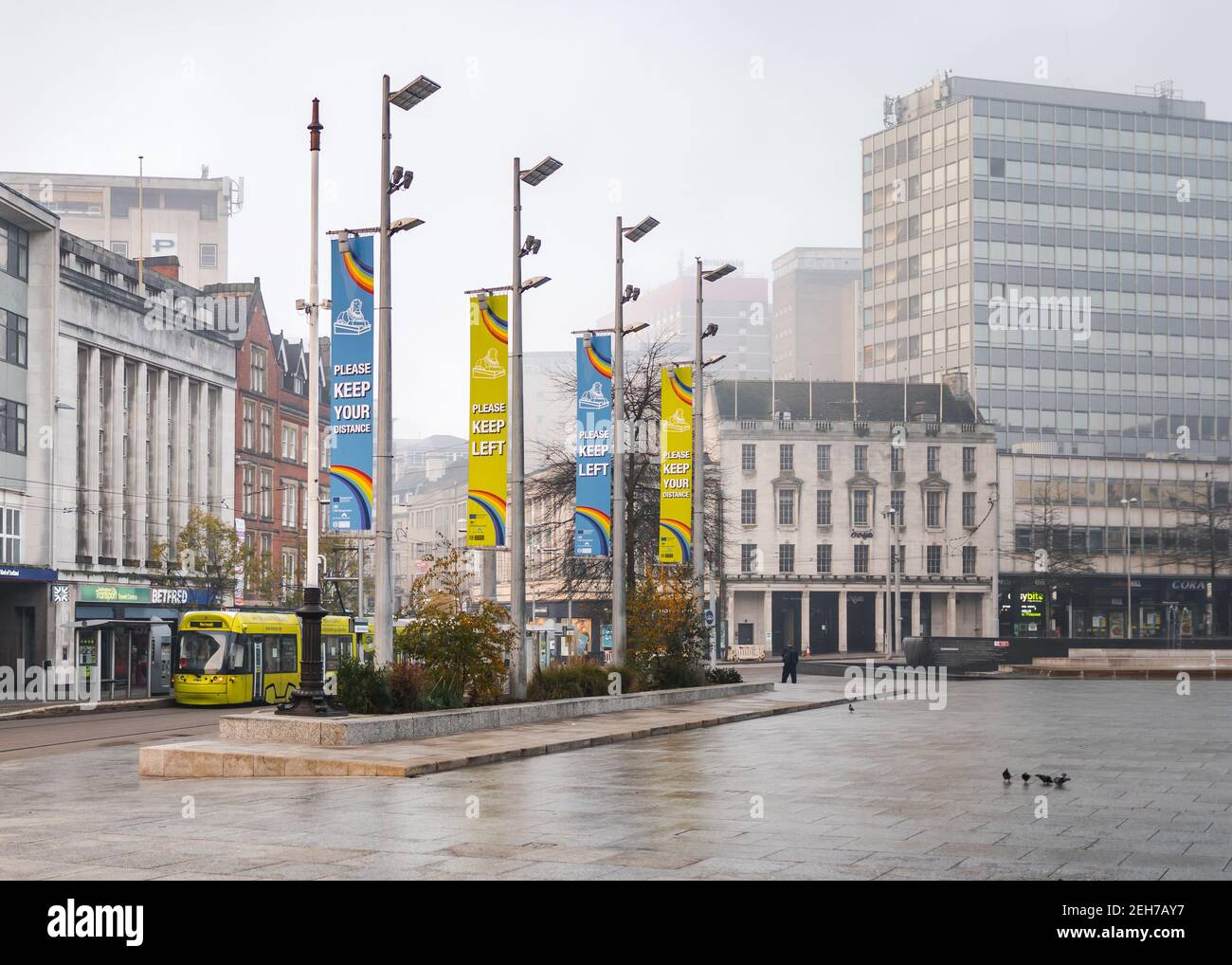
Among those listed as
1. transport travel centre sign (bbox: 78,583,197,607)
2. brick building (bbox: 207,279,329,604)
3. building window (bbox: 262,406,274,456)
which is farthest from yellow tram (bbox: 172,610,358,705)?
building window (bbox: 262,406,274,456)

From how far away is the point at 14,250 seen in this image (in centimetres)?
5156

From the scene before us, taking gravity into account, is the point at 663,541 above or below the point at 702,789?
above

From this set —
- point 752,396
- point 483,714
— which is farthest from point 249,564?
point 752,396

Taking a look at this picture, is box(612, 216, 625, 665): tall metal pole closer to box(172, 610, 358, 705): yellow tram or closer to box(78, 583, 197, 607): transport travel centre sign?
box(172, 610, 358, 705): yellow tram

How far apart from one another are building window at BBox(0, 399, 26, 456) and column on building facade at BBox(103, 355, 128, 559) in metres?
7.32

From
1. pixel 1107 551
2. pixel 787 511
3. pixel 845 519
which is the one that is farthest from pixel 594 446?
pixel 1107 551

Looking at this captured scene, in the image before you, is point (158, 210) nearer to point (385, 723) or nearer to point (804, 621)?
point (804, 621)

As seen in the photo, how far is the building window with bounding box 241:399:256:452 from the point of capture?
75250mm

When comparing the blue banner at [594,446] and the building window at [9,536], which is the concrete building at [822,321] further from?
the blue banner at [594,446]

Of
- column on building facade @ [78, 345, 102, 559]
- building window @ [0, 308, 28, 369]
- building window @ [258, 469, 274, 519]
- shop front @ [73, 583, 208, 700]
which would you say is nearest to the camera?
shop front @ [73, 583, 208, 700]

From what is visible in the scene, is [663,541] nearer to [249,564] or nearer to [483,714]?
[483,714]

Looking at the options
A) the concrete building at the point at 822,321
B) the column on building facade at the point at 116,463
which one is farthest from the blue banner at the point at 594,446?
the concrete building at the point at 822,321

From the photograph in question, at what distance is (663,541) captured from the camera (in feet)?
124

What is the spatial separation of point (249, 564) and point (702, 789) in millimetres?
43562
